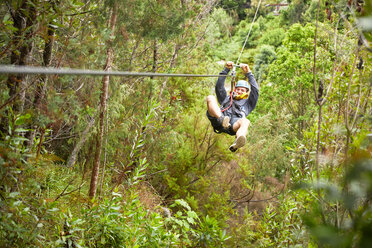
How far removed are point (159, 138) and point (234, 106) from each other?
302 cm

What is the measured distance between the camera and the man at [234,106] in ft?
13.9

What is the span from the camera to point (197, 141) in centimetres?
848

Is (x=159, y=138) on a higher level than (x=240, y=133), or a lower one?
lower

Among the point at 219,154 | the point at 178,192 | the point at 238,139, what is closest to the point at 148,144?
the point at 178,192

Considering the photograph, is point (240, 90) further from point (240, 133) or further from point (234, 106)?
point (240, 133)

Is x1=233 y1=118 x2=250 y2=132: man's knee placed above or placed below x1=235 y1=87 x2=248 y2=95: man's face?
below

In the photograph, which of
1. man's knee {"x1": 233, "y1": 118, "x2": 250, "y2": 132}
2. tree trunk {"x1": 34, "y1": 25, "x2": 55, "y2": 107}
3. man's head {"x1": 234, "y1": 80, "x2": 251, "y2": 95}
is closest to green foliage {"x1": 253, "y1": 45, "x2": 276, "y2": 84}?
man's head {"x1": 234, "y1": 80, "x2": 251, "y2": 95}

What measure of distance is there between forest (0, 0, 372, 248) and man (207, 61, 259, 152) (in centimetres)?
80

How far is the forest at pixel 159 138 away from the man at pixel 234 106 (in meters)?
0.80

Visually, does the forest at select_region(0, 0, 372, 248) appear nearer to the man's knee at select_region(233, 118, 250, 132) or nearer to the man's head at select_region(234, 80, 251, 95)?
the man's knee at select_region(233, 118, 250, 132)

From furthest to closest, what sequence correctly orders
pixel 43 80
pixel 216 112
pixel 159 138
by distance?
pixel 159 138
pixel 216 112
pixel 43 80

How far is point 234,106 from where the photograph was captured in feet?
15.0

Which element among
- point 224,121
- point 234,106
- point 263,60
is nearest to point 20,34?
point 224,121

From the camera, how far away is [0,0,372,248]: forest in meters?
2.10
